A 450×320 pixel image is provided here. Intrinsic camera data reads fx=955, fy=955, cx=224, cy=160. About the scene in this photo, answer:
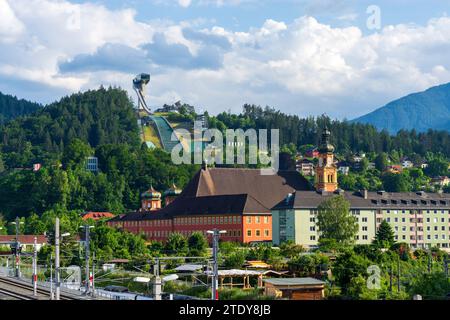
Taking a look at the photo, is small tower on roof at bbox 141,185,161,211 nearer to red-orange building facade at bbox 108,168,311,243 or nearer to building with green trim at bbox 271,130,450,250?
red-orange building facade at bbox 108,168,311,243

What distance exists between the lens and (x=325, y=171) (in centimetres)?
13088

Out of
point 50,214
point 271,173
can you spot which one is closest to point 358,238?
point 271,173

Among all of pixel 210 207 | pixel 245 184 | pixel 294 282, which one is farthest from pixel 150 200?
pixel 294 282

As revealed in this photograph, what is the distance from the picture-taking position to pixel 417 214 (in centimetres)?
12331

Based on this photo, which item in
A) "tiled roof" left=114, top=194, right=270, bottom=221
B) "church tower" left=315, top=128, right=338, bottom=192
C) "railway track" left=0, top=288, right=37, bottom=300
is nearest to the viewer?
"railway track" left=0, top=288, right=37, bottom=300

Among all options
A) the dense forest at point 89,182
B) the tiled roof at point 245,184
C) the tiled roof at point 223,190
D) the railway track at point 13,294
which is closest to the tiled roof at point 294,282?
the railway track at point 13,294

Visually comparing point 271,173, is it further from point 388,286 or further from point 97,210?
point 388,286

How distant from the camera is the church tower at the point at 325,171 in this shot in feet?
425

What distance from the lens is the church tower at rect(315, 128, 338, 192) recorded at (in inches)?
5103

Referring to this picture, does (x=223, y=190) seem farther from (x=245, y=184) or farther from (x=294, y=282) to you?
(x=294, y=282)

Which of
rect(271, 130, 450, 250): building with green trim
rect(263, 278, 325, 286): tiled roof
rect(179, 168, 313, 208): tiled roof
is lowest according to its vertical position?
rect(263, 278, 325, 286): tiled roof

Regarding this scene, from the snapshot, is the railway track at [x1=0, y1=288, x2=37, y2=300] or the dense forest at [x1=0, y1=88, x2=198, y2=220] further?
the dense forest at [x1=0, y1=88, x2=198, y2=220]

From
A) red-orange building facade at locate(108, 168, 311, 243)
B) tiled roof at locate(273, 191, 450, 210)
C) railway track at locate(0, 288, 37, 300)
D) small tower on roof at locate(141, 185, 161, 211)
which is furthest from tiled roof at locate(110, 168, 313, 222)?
railway track at locate(0, 288, 37, 300)
